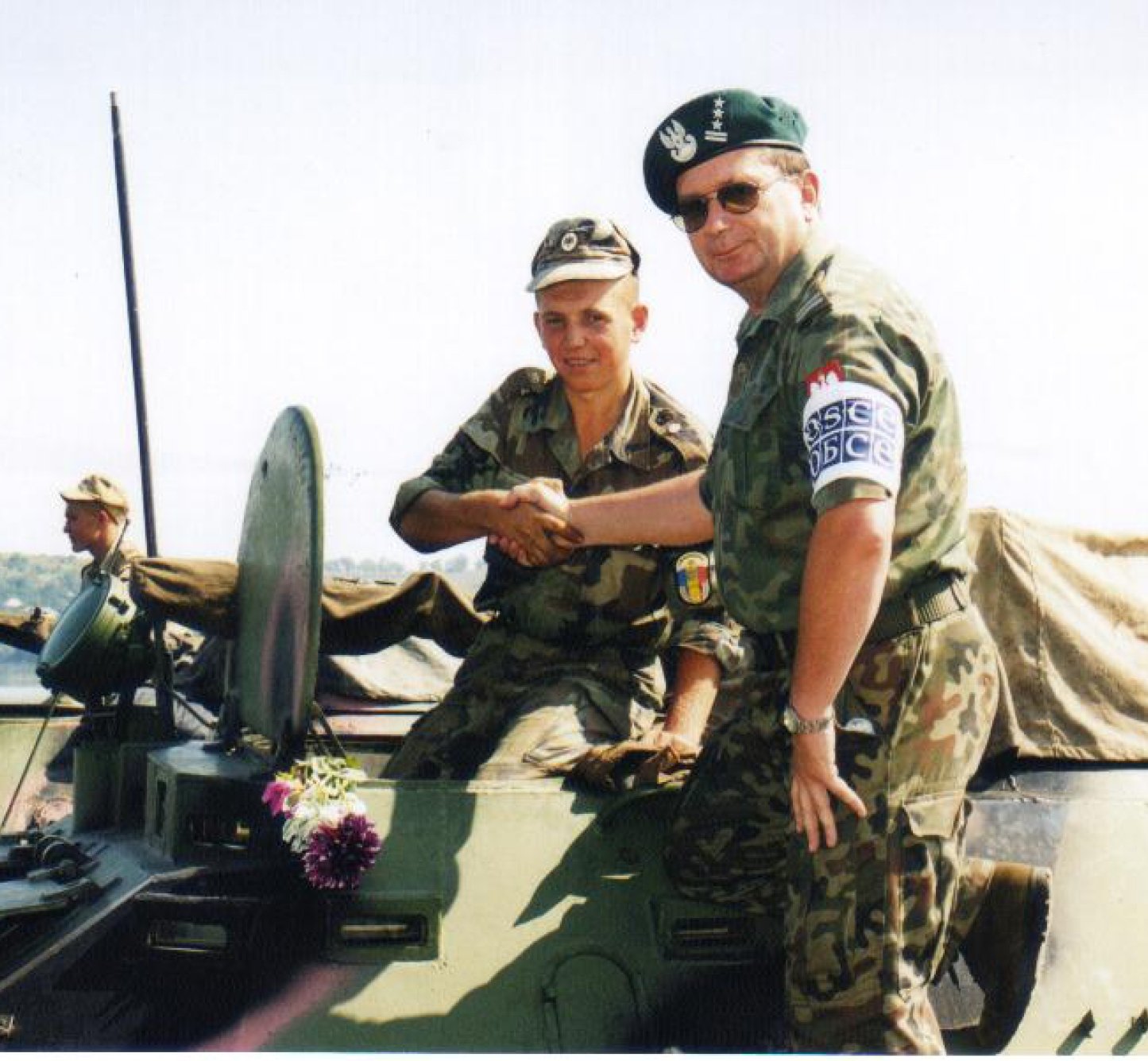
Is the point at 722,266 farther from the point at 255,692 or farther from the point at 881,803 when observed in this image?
the point at 255,692

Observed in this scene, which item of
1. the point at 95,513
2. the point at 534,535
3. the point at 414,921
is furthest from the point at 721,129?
the point at 95,513

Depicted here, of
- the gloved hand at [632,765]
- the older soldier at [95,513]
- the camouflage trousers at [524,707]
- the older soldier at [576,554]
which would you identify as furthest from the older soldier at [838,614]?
the older soldier at [95,513]

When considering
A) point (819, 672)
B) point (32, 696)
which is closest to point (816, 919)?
point (819, 672)

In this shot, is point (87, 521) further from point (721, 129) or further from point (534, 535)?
point (721, 129)

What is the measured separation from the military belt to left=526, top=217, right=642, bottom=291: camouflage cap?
5.51 feet

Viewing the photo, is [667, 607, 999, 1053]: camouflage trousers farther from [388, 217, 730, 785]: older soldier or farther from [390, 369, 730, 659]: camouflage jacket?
[390, 369, 730, 659]: camouflage jacket

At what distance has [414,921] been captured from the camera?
157 inches

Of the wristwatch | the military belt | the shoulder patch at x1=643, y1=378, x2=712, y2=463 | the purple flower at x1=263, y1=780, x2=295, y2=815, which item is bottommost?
the purple flower at x1=263, y1=780, x2=295, y2=815

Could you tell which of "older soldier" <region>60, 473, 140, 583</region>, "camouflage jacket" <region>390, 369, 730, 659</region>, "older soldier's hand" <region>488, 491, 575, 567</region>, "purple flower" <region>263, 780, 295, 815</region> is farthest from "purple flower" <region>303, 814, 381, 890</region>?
"older soldier" <region>60, 473, 140, 583</region>

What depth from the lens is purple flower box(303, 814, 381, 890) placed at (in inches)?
151

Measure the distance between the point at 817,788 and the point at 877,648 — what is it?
0.31 meters

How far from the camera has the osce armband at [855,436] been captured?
3.38 m

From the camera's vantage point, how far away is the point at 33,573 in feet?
141

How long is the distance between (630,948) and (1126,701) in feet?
5.10
